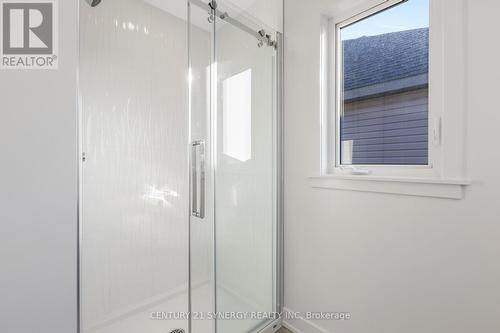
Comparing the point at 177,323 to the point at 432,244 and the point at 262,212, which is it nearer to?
the point at 262,212

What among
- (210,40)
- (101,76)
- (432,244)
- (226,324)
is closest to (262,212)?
(226,324)

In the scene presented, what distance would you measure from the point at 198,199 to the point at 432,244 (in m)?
1.15

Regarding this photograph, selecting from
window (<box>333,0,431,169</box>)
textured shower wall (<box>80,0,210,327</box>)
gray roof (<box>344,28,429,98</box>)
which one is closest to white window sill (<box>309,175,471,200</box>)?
window (<box>333,0,431,169</box>)

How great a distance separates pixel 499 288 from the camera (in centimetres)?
97

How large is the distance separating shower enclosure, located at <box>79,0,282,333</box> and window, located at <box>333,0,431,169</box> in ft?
1.48

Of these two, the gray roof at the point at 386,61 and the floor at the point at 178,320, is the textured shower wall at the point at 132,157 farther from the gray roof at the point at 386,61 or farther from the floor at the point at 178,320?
the gray roof at the point at 386,61

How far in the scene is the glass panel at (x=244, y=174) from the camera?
1.46 m

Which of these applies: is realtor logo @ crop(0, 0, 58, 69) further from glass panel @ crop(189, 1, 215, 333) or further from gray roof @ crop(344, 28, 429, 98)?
gray roof @ crop(344, 28, 429, 98)

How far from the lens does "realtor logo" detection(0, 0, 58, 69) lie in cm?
83

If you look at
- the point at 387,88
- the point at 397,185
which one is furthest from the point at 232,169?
the point at 387,88

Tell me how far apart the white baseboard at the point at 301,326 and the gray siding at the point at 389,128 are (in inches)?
42.0

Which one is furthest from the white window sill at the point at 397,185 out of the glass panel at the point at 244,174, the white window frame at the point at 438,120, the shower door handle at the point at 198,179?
the shower door handle at the point at 198,179

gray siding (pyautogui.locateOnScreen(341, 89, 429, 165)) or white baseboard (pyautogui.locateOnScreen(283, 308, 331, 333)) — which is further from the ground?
gray siding (pyautogui.locateOnScreen(341, 89, 429, 165))

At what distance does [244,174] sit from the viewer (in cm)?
159
